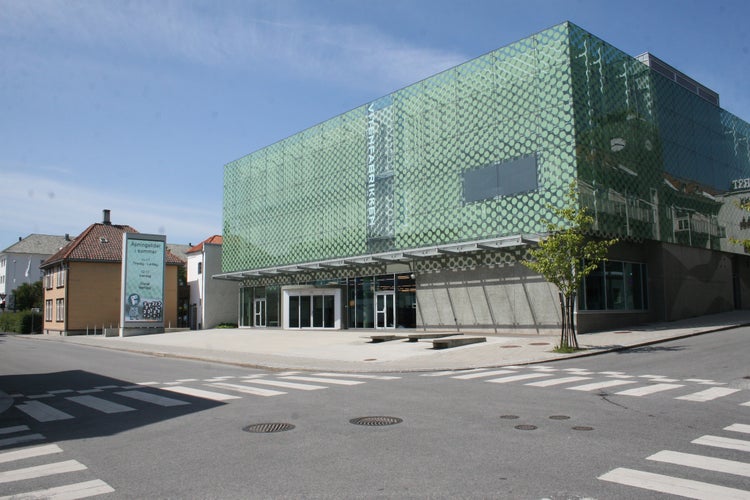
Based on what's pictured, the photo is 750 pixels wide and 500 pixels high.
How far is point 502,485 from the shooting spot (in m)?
5.33

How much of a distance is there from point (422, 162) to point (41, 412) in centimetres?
2559

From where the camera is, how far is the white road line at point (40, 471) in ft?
19.7

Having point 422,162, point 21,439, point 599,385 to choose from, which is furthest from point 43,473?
point 422,162

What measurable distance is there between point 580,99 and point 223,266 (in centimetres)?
3467

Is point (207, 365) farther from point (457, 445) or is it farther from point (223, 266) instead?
point (223, 266)

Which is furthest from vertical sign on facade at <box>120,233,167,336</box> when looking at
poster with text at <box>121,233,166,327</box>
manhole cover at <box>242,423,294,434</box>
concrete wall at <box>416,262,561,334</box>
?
manhole cover at <box>242,423,294,434</box>

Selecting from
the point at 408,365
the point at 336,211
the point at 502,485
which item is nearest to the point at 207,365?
the point at 408,365

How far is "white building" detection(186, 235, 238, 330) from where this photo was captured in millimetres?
52094

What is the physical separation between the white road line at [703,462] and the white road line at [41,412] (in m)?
9.01

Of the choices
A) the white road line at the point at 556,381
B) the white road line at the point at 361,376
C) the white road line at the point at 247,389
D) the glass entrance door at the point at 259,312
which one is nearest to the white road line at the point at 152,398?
the white road line at the point at 247,389

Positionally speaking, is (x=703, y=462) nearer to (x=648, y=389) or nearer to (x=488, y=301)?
(x=648, y=389)

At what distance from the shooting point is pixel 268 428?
8.16 meters

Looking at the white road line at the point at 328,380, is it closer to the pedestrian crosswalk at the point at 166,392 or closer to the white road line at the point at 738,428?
the pedestrian crosswalk at the point at 166,392

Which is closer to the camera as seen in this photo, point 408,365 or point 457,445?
point 457,445
